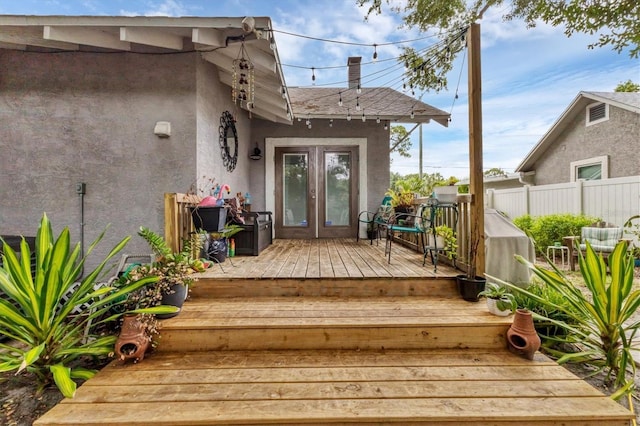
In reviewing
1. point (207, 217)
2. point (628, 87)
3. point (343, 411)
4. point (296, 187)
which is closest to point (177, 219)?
point (207, 217)

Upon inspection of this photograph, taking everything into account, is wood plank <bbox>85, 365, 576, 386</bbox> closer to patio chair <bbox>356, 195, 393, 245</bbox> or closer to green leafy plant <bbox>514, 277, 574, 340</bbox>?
green leafy plant <bbox>514, 277, 574, 340</bbox>

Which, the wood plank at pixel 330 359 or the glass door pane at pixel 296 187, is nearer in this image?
the wood plank at pixel 330 359

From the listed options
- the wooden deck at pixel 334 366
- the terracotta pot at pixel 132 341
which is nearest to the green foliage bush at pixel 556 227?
the wooden deck at pixel 334 366

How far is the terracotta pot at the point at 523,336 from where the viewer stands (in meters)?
1.81

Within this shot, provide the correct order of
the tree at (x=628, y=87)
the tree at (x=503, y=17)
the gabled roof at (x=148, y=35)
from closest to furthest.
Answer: the gabled roof at (x=148, y=35), the tree at (x=503, y=17), the tree at (x=628, y=87)

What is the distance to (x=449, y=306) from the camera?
7.56 ft

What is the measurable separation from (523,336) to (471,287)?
59 centimetres

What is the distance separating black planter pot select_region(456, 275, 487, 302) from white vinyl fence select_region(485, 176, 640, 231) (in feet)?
15.6

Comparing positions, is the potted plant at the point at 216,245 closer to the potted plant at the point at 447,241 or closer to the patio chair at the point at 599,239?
the potted plant at the point at 447,241

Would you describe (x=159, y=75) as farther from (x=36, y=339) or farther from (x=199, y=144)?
(x=36, y=339)

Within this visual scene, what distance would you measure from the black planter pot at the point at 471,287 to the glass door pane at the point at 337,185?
11.0ft

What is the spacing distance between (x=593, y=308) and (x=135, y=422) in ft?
9.33

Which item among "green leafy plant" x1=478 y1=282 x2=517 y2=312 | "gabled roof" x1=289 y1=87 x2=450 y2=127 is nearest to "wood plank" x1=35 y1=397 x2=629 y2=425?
"green leafy plant" x1=478 y1=282 x2=517 y2=312

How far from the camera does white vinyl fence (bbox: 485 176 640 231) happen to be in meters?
4.85
